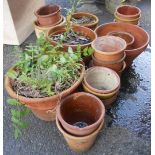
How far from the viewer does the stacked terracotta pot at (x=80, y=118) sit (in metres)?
1.46

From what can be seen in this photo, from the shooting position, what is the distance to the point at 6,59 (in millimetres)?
2572

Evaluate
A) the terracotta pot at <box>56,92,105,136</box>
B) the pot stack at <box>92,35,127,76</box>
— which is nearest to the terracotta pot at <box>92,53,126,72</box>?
the pot stack at <box>92,35,127,76</box>

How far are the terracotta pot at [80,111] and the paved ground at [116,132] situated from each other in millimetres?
175

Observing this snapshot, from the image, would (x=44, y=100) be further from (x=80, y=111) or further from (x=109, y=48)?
(x=109, y=48)

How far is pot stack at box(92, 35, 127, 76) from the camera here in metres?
1.88

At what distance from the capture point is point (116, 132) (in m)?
1.79

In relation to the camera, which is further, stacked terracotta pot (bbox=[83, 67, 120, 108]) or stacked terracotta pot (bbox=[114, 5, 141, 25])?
stacked terracotta pot (bbox=[114, 5, 141, 25])

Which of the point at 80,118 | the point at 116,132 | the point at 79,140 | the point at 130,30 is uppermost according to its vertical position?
the point at 130,30

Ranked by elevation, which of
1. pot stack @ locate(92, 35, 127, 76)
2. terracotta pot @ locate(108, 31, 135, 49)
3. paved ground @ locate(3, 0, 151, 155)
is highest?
pot stack @ locate(92, 35, 127, 76)

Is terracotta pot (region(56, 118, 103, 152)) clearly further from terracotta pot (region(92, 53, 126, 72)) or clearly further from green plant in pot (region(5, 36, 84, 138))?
terracotta pot (region(92, 53, 126, 72))

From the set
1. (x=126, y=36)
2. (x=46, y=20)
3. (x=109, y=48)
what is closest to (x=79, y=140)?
(x=109, y=48)

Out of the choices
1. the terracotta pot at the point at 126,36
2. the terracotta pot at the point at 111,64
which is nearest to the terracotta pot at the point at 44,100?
the terracotta pot at the point at 111,64

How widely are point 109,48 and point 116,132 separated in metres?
0.73

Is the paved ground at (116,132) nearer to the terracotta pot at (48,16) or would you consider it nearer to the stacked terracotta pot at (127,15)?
the stacked terracotta pot at (127,15)
